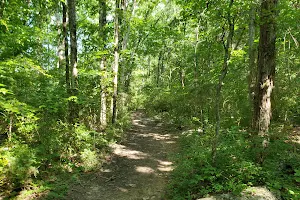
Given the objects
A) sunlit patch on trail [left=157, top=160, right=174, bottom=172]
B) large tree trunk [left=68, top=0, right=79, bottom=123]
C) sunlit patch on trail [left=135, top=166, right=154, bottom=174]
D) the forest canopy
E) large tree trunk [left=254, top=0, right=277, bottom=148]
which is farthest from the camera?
large tree trunk [left=68, top=0, right=79, bottom=123]

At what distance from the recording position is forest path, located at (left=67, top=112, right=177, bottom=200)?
539 cm

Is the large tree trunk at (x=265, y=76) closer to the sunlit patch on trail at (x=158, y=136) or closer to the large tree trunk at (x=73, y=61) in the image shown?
the sunlit patch on trail at (x=158, y=136)

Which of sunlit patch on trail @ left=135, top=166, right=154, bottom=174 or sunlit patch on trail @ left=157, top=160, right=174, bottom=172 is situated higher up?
sunlit patch on trail @ left=157, top=160, right=174, bottom=172

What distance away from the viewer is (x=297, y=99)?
755cm

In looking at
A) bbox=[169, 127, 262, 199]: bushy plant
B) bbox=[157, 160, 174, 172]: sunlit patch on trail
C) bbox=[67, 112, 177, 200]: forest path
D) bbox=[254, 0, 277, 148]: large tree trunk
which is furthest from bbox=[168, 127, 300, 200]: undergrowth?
bbox=[157, 160, 174, 172]: sunlit patch on trail

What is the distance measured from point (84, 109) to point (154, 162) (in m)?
3.45

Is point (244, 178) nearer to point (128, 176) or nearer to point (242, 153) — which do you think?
point (242, 153)

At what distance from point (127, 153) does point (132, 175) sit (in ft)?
5.96

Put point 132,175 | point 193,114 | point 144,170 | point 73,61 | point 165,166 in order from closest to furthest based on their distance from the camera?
point 132,175
point 144,170
point 165,166
point 73,61
point 193,114

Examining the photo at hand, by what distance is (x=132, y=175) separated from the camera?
6.54 m

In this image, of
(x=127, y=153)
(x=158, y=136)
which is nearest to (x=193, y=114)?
(x=158, y=136)

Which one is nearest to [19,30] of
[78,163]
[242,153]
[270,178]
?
[78,163]

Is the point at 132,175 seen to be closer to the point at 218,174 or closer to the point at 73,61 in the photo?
the point at 218,174

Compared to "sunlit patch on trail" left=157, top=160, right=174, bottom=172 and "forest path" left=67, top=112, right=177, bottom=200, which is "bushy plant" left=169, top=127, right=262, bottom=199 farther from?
"sunlit patch on trail" left=157, top=160, right=174, bottom=172
